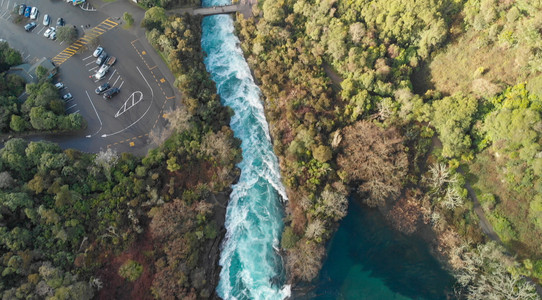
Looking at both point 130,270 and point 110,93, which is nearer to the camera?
point 130,270

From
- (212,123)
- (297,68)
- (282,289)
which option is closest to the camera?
(282,289)

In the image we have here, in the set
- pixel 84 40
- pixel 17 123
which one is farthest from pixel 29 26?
pixel 17 123

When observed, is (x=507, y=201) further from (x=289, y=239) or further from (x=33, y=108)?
(x=33, y=108)

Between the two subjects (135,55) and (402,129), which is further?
(135,55)

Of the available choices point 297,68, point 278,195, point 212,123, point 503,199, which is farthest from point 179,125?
point 503,199

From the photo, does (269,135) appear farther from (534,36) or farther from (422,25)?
(534,36)

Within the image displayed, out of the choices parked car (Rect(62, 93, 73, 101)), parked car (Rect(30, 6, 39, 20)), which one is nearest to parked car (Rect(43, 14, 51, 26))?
parked car (Rect(30, 6, 39, 20))
